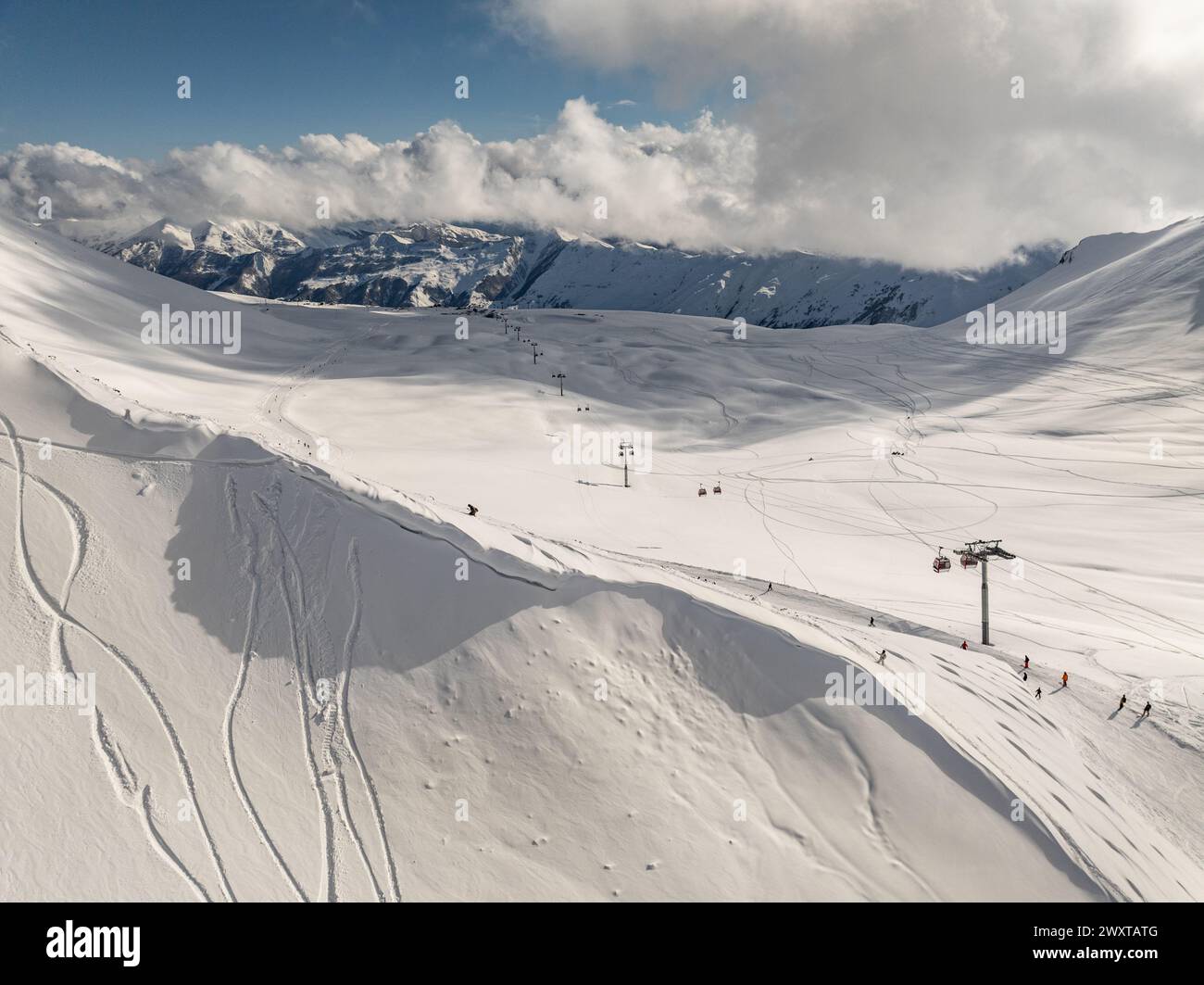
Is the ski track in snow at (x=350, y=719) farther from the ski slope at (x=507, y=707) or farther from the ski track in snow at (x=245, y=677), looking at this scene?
the ski track in snow at (x=245, y=677)

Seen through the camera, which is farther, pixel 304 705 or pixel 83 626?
pixel 83 626

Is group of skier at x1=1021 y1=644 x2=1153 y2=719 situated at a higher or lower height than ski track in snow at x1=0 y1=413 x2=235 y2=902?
lower

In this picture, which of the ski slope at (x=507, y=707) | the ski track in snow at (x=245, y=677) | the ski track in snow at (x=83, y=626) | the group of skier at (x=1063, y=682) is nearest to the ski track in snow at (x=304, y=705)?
the ski slope at (x=507, y=707)

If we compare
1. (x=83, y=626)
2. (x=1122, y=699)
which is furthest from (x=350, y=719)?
(x=1122, y=699)

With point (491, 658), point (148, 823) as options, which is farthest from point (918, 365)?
point (148, 823)

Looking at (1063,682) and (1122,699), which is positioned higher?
(1063,682)

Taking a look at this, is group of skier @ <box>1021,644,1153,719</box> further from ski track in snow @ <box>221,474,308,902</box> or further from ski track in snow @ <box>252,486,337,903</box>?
ski track in snow @ <box>221,474,308,902</box>

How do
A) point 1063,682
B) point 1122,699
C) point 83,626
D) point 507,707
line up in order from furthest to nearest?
point 1063,682, point 1122,699, point 83,626, point 507,707

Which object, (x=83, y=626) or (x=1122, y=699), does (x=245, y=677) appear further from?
(x=1122, y=699)

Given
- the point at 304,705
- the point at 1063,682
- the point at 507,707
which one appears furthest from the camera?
the point at 1063,682

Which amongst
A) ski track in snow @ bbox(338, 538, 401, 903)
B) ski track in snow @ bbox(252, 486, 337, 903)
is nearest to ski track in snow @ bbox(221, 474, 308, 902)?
ski track in snow @ bbox(252, 486, 337, 903)

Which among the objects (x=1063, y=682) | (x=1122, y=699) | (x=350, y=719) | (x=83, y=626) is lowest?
(x=1122, y=699)
